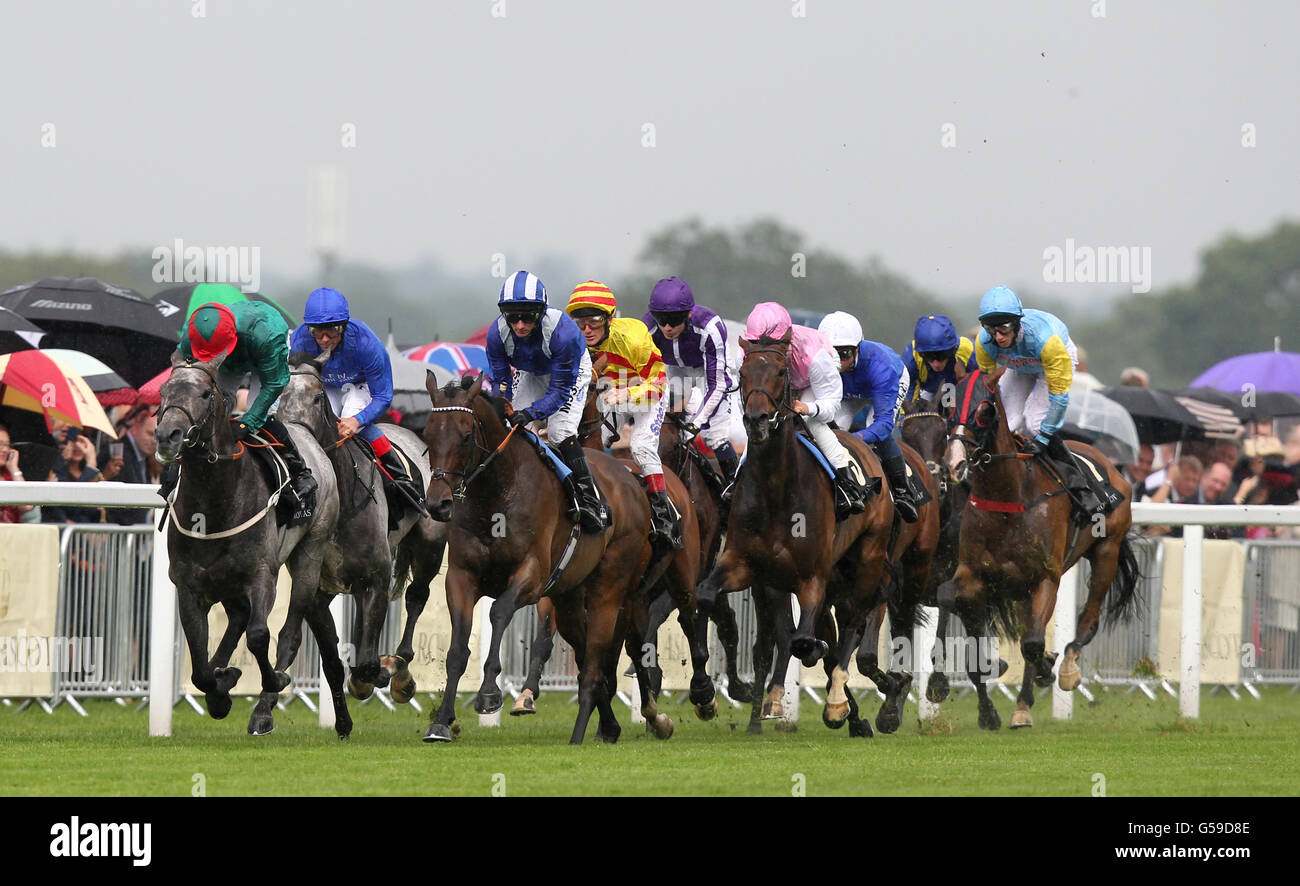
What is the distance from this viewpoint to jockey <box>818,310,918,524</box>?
12070 millimetres

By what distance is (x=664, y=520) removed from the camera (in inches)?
443

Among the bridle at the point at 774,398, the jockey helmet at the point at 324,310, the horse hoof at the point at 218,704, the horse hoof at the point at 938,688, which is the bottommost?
the horse hoof at the point at 938,688

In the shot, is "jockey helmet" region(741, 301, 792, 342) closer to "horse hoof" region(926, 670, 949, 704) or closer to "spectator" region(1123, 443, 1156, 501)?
"horse hoof" region(926, 670, 949, 704)

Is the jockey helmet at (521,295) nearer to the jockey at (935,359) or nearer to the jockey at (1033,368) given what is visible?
the jockey at (1033,368)

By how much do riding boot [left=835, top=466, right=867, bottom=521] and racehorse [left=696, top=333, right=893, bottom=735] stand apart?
5 centimetres

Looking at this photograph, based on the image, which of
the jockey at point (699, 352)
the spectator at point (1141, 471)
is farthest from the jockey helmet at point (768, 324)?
the spectator at point (1141, 471)

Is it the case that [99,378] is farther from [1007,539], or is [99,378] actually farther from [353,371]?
[1007,539]

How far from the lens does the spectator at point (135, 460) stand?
13602 mm

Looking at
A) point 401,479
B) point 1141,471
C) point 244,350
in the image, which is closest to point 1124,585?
point 401,479

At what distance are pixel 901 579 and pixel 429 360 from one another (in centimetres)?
721

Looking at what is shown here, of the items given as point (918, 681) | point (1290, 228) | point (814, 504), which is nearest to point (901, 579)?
point (918, 681)

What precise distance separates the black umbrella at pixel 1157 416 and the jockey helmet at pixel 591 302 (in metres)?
9.47

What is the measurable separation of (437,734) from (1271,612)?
746 cm
